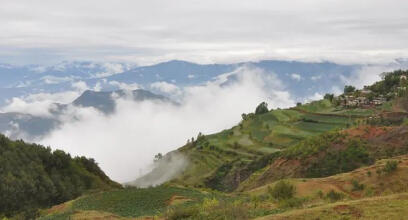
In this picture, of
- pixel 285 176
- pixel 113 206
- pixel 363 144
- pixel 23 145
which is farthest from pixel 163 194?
pixel 23 145

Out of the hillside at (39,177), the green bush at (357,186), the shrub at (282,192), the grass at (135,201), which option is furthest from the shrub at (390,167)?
the hillside at (39,177)

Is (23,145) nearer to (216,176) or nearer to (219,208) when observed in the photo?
(216,176)

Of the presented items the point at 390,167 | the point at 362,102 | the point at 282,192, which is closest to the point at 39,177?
the point at 282,192

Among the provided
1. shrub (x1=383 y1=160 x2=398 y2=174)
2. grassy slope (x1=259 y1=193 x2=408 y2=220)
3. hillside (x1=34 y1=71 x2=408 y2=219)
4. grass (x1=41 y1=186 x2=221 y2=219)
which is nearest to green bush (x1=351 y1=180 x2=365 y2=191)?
hillside (x1=34 y1=71 x2=408 y2=219)

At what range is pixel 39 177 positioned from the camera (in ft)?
281

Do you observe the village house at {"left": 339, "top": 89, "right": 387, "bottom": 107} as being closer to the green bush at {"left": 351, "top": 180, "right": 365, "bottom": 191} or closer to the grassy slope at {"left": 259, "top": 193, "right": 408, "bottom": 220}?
the green bush at {"left": 351, "top": 180, "right": 365, "bottom": 191}

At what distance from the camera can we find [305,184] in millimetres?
60250

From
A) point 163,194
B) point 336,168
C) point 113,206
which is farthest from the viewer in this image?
point 336,168

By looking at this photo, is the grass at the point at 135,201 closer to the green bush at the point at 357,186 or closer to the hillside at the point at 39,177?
the hillside at the point at 39,177

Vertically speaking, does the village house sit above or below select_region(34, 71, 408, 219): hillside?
above

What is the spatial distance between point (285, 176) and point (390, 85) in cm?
13473

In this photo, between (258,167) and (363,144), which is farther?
(258,167)

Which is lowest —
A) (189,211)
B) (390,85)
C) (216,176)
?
(216,176)

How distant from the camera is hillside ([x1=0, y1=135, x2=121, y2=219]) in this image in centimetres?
7481
